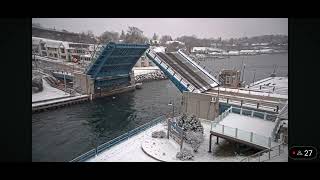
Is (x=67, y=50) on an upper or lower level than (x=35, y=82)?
upper

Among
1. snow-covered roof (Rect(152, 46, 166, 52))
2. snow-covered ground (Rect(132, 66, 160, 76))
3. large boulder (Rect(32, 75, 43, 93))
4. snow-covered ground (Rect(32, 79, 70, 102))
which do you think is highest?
snow-covered roof (Rect(152, 46, 166, 52))

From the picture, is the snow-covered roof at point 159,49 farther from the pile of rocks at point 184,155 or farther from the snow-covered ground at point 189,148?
the pile of rocks at point 184,155

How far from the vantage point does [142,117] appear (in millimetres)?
8867

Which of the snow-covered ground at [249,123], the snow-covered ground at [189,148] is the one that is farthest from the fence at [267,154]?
the snow-covered ground at [249,123]

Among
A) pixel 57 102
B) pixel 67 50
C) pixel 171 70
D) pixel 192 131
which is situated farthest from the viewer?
pixel 67 50

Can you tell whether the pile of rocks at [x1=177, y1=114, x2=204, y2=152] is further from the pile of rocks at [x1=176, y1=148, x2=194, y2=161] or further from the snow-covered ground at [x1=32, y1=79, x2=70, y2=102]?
the snow-covered ground at [x1=32, y1=79, x2=70, y2=102]

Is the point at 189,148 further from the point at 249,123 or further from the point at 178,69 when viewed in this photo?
the point at 178,69

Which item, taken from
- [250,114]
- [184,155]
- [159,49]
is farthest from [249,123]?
[159,49]

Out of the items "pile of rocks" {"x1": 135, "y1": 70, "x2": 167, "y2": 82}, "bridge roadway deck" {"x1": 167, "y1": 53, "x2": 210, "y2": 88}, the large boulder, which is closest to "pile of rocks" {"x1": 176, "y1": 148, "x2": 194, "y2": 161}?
the large boulder

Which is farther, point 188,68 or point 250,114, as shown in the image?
point 188,68
